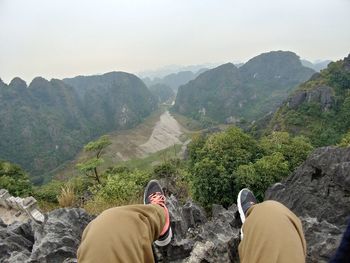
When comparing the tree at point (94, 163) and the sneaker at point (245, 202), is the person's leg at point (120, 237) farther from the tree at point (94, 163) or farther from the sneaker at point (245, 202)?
the tree at point (94, 163)

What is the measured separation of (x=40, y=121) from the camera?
7594 cm

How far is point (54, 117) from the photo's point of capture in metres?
80.8

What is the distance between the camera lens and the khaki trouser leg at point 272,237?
1.50 m

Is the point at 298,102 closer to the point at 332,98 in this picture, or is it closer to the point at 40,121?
the point at 332,98

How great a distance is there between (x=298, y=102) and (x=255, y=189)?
95.1ft

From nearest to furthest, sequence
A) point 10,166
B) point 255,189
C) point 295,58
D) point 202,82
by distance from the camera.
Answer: point 255,189 → point 10,166 → point 202,82 → point 295,58

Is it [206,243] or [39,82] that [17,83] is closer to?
[39,82]

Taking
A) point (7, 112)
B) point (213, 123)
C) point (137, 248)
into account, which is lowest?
point (213, 123)

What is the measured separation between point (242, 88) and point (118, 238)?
10073 centimetres

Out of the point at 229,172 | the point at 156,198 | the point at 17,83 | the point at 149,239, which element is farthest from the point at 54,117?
the point at 149,239

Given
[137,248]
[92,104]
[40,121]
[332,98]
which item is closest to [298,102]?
[332,98]

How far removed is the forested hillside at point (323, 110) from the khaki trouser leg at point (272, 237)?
2479cm

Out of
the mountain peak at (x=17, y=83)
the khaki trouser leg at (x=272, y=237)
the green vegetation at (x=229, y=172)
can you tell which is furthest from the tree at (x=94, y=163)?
the mountain peak at (x=17, y=83)

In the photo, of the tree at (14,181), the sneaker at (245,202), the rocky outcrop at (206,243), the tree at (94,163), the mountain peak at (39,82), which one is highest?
the mountain peak at (39,82)
